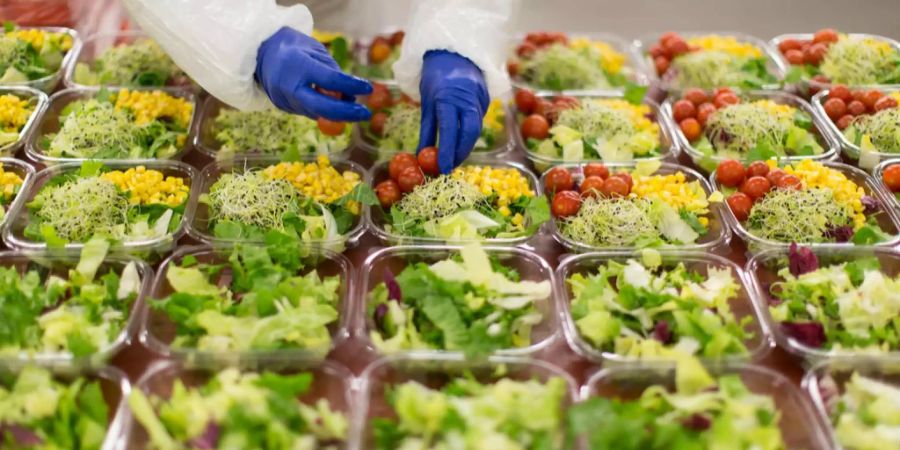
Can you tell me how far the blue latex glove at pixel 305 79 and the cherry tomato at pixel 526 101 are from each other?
76 centimetres

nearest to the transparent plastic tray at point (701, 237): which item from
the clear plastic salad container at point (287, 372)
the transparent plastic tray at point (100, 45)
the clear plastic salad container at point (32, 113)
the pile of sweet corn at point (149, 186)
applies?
the clear plastic salad container at point (287, 372)

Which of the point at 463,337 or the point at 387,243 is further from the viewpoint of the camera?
the point at 387,243

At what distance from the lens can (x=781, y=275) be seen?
2477 mm

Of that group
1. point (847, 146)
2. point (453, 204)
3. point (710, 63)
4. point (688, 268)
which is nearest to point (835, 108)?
point (847, 146)

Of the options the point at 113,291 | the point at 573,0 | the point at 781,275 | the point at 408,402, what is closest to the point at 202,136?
the point at 113,291

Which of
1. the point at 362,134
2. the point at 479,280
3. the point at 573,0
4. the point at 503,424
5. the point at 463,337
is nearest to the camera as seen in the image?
the point at 503,424

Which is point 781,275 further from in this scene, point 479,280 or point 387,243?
point 387,243

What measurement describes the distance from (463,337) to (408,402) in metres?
0.29

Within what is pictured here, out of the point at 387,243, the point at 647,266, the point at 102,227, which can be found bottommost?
the point at 102,227

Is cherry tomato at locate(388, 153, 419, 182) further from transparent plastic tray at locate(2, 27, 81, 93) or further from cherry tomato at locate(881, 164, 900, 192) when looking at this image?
cherry tomato at locate(881, 164, 900, 192)

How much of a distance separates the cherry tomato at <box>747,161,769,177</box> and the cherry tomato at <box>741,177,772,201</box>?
7cm

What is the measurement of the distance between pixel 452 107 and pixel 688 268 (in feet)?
2.92

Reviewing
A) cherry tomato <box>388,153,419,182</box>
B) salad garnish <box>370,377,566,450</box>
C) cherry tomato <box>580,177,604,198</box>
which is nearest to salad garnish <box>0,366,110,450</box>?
salad garnish <box>370,377,566,450</box>

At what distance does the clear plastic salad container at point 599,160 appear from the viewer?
300 cm
